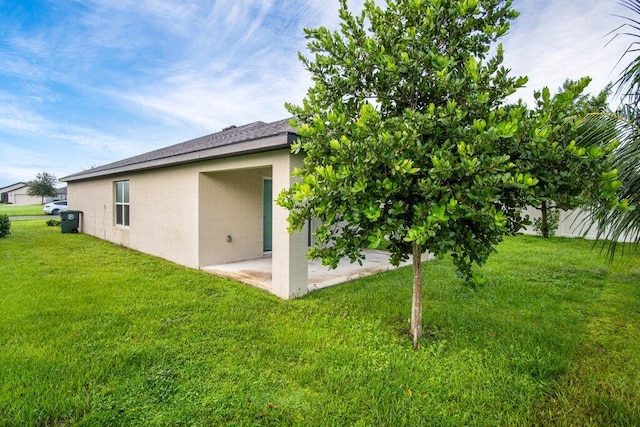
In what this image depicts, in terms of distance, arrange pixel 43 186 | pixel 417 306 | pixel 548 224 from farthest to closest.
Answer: pixel 43 186 < pixel 548 224 < pixel 417 306

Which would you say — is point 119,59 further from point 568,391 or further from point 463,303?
point 568,391

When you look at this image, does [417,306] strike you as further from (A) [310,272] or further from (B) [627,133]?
(A) [310,272]

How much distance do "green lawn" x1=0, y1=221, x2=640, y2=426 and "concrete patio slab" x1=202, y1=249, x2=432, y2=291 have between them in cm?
41

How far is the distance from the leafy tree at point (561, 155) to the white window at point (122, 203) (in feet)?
37.4

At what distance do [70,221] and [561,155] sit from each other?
17.1m

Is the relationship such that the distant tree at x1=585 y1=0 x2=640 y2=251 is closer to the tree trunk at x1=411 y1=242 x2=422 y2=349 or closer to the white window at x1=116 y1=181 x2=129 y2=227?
the tree trunk at x1=411 y1=242 x2=422 y2=349

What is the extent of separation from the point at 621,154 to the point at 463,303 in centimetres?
282

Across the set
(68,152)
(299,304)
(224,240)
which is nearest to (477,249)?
(299,304)

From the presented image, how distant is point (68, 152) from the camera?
90.1 feet

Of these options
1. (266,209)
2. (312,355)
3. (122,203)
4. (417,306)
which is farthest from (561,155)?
(122,203)

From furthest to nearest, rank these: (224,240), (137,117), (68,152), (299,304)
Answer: (68,152), (137,117), (224,240), (299,304)

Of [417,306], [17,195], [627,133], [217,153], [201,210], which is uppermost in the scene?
[17,195]

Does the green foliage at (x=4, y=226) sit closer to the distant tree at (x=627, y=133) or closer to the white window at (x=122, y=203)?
the white window at (x=122, y=203)

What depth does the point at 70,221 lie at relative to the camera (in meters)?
14.0
